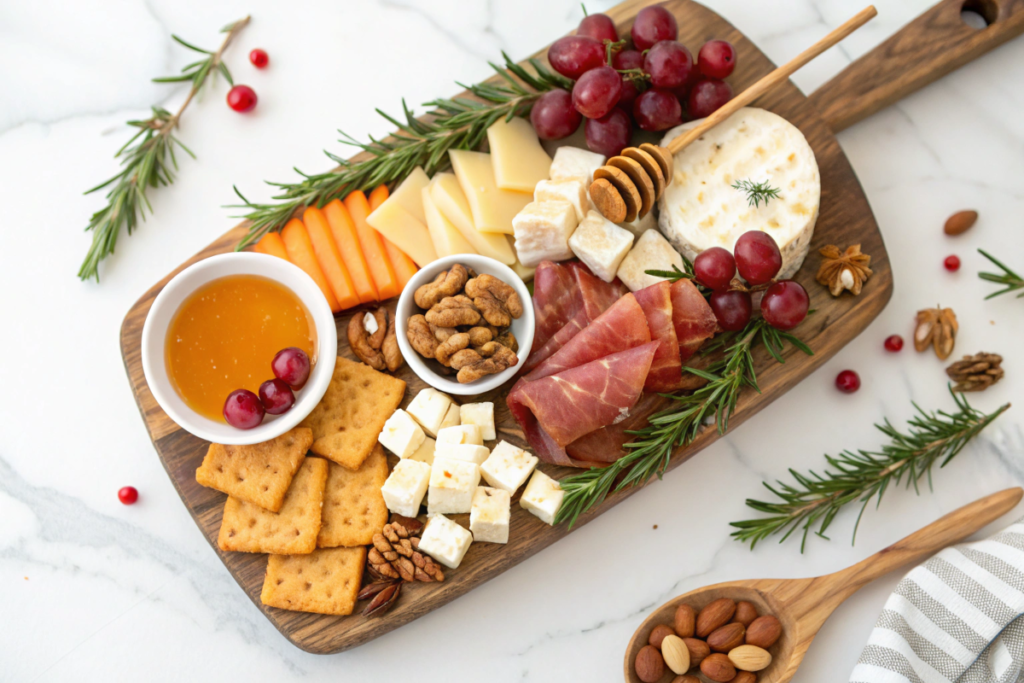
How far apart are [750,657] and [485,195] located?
1.49 meters

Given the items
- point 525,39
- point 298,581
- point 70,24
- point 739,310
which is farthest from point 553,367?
point 70,24

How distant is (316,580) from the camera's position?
1805 millimetres

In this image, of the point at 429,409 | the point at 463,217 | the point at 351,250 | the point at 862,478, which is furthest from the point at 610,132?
the point at 862,478

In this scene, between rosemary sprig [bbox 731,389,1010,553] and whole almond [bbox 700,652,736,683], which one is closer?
whole almond [bbox 700,652,736,683]

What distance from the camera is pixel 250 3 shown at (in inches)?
90.4

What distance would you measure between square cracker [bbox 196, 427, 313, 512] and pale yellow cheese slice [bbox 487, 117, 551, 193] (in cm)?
93

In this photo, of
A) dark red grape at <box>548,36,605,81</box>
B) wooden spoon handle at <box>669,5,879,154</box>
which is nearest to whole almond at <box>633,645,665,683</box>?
wooden spoon handle at <box>669,5,879,154</box>

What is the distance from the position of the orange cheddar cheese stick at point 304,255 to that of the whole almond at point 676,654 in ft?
4.35

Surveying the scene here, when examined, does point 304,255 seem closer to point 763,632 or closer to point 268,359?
point 268,359

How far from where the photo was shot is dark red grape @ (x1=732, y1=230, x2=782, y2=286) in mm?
1698

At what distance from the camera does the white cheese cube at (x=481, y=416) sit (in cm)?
188

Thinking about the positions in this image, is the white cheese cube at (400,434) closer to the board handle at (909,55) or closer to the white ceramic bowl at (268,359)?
the white ceramic bowl at (268,359)

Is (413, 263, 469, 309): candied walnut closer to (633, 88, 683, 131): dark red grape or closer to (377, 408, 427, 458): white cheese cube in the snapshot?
(377, 408, 427, 458): white cheese cube

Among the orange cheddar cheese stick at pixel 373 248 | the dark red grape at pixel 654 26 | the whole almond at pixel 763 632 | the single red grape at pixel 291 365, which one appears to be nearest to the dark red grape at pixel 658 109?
the dark red grape at pixel 654 26
